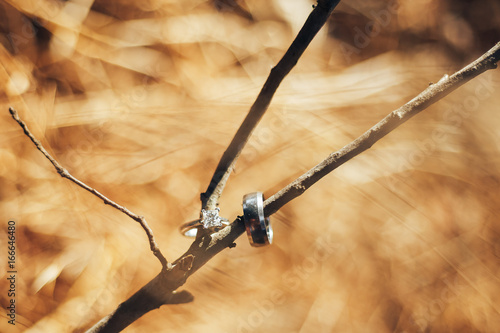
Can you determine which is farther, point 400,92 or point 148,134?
point 400,92

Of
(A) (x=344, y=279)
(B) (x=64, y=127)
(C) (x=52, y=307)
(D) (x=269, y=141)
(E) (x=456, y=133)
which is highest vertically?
(B) (x=64, y=127)

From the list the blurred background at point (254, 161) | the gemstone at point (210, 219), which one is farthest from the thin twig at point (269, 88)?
the blurred background at point (254, 161)

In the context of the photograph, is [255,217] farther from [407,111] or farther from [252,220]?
[407,111]

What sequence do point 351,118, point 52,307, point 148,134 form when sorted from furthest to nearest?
point 351,118 → point 148,134 → point 52,307

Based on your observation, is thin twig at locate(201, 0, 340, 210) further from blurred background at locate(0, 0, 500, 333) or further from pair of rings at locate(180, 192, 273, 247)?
blurred background at locate(0, 0, 500, 333)

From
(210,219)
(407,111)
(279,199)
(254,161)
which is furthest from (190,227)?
(254,161)

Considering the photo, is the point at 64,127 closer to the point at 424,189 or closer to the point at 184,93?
the point at 184,93

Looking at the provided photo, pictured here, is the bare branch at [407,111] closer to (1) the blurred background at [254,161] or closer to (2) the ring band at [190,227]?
(2) the ring band at [190,227]

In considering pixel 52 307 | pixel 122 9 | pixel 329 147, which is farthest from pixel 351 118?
pixel 52 307
